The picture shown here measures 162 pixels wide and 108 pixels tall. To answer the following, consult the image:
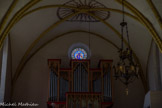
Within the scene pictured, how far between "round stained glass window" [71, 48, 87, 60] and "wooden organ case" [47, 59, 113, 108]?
1.56 meters

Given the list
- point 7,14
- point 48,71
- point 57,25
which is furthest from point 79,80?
point 7,14

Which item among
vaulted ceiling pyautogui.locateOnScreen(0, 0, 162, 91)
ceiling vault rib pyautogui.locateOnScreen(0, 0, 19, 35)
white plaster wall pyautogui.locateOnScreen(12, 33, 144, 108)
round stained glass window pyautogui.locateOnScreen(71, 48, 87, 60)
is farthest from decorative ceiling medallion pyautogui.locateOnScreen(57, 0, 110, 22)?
ceiling vault rib pyautogui.locateOnScreen(0, 0, 19, 35)

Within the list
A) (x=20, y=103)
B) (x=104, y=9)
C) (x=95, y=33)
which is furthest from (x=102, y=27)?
(x=20, y=103)

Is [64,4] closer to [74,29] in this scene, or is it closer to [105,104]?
[74,29]

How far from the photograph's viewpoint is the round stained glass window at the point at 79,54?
20.9 meters

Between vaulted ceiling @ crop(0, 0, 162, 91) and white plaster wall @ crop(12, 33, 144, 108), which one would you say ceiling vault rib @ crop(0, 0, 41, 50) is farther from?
white plaster wall @ crop(12, 33, 144, 108)

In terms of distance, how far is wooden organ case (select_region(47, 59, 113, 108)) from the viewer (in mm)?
18547

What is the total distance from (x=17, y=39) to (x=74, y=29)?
4.03m

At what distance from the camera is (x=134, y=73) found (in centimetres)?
1259

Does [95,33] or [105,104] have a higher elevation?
[95,33]

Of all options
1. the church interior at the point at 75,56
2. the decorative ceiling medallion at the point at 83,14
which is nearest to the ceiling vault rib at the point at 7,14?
the church interior at the point at 75,56

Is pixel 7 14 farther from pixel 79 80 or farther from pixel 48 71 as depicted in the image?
pixel 79 80

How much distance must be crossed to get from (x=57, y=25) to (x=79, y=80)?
364 centimetres

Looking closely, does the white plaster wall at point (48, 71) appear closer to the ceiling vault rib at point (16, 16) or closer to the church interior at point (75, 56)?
the church interior at point (75, 56)
